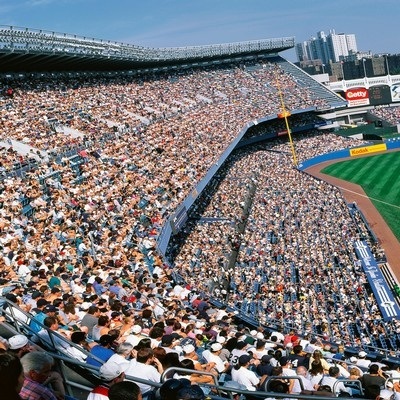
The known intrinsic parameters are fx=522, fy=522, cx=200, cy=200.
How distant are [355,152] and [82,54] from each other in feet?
101

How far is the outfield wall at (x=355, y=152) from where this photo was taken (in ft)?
176

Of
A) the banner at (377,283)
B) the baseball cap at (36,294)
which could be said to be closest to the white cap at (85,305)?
the baseball cap at (36,294)

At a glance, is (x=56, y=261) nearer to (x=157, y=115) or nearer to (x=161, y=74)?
(x=157, y=115)

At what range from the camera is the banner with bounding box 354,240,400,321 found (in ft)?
63.0

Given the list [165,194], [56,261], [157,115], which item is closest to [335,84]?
[157,115]

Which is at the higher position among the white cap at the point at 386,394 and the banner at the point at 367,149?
the white cap at the point at 386,394

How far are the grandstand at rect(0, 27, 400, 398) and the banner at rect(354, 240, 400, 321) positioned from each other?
0.24 metres

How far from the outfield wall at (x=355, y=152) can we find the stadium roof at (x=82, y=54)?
19643mm

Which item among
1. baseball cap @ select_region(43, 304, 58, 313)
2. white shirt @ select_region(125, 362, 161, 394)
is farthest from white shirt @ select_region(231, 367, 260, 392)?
baseball cap @ select_region(43, 304, 58, 313)

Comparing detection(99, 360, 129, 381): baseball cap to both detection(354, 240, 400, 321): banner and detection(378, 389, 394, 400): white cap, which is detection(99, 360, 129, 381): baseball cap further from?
detection(354, 240, 400, 321): banner

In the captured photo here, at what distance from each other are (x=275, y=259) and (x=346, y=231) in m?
5.07

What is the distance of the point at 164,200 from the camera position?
79.3ft

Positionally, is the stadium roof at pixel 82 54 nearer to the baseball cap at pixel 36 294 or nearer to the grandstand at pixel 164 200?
the grandstand at pixel 164 200

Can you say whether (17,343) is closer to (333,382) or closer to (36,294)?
(333,382)
